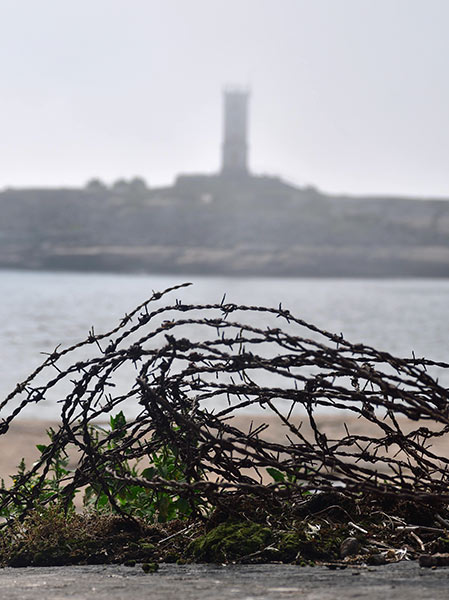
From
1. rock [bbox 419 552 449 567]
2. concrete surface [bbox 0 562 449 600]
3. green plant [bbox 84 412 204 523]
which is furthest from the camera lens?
green plant [bbox 84 412 204 523]

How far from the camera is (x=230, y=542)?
270cm

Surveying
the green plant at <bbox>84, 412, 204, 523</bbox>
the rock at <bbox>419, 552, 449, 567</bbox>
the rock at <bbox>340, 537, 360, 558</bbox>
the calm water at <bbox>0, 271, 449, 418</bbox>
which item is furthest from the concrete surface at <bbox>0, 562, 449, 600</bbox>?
the calm water at <bbox>0, 271, 449, 418</bbox>

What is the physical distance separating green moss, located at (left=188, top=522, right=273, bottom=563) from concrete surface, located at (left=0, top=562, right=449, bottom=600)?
8 centimetres

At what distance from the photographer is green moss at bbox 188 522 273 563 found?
8.84ft

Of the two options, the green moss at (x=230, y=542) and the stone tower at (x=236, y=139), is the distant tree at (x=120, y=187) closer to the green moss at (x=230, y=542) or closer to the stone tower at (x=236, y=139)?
the stone tower at (x=236, y=139)

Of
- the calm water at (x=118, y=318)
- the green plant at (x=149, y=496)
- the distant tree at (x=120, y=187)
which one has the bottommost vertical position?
the calm water at (x=118, y=318)

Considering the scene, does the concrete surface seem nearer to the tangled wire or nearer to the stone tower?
the tangled wire

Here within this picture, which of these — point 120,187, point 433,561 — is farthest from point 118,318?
point 120,187

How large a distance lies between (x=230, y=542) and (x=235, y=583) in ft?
1.21

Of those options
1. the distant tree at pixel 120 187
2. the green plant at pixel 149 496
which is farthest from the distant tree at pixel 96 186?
the green plant at pixel 149 496

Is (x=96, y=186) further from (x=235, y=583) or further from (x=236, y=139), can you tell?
(x=235, y=583)

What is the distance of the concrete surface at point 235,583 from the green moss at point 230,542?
0.08 metres

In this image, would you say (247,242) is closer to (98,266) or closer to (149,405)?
(98,266)

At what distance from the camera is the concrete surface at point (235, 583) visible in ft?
7.08
